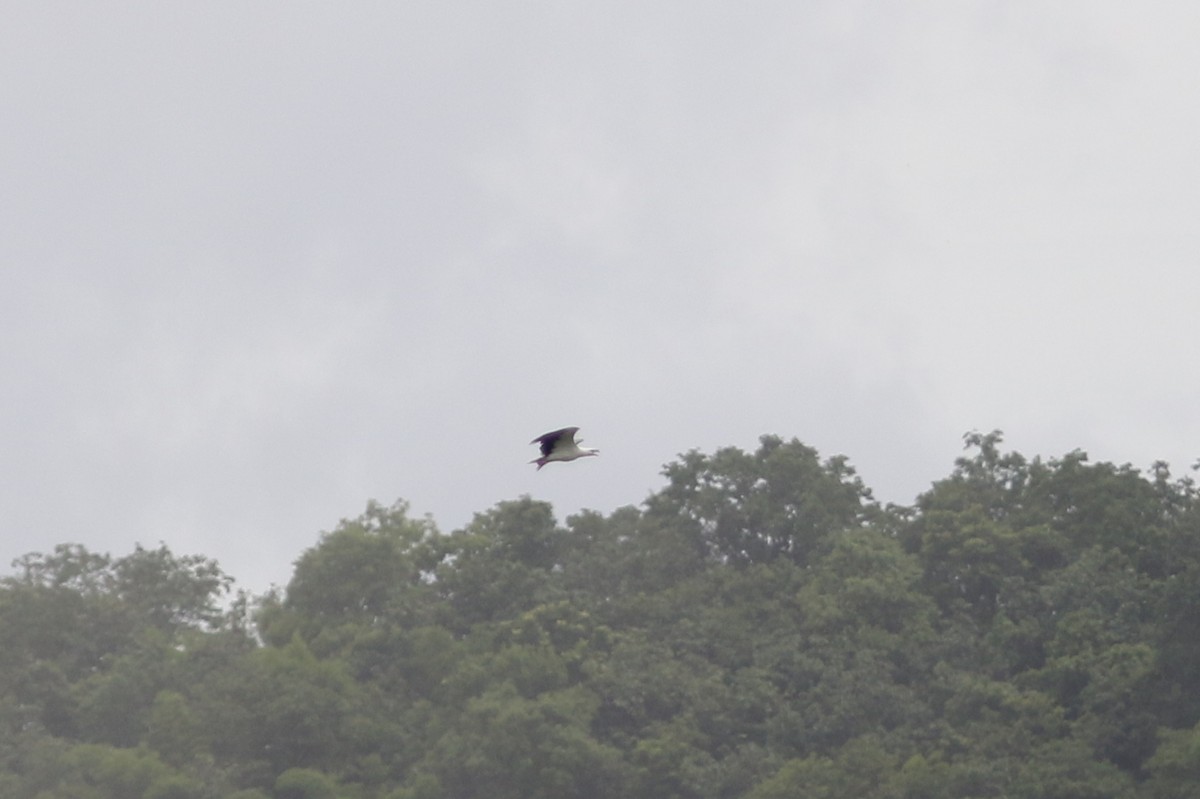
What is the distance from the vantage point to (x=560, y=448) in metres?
18.0

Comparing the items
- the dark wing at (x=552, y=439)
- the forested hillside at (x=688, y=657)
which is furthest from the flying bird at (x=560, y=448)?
the forested hillside at (x=688, y=657)

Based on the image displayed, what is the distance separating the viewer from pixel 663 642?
33.5 metres

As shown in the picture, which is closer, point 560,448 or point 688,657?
point 560,448

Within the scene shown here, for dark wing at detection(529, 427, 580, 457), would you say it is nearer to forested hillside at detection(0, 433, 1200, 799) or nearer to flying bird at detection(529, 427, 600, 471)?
flying bird at detection(529, 427, 600, 471)

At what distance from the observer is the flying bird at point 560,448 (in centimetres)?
1778

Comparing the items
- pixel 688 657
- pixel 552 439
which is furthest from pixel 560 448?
pixel 688 657

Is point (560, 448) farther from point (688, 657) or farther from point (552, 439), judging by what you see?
point (688, 657)

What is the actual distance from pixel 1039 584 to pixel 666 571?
660 centimetres

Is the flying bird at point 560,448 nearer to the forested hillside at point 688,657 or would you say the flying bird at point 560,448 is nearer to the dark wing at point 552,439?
the dark wing at point 552,439

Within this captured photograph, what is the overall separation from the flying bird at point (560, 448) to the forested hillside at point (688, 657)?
12223mm

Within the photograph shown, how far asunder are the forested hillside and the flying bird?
40.1 ft

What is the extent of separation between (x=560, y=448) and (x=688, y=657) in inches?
605

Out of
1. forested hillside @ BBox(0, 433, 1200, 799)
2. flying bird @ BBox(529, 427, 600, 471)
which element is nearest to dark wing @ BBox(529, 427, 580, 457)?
flying bird @ BBox(529, 427, 600, 471)

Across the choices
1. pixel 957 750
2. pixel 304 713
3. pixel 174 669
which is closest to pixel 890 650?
pixel 957 750
